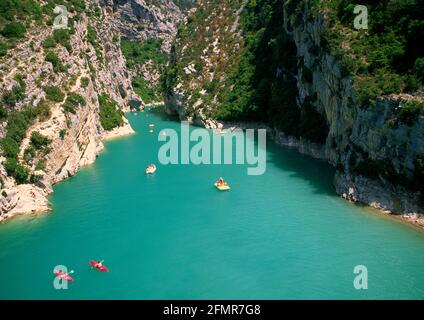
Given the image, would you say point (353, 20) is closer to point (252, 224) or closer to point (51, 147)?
point (252, 224)

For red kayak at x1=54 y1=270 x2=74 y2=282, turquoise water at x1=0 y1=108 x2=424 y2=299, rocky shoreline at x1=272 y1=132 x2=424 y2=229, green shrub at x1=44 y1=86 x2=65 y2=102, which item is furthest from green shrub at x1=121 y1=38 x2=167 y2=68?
red kayak at x1=54 y1=270 x2=74 y2=282

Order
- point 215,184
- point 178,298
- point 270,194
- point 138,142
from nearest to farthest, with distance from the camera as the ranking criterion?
point 178,298
point 270,194
point 215,184
point 138,142

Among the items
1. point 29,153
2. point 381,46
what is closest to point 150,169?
point 29,153

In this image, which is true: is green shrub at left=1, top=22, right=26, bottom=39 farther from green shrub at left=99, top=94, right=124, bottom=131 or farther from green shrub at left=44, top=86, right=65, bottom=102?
green shrub at left=99, top=94, right=124, bottom=131

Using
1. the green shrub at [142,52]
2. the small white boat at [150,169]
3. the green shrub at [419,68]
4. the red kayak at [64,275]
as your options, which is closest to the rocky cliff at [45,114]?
the small white boat at [150,169]

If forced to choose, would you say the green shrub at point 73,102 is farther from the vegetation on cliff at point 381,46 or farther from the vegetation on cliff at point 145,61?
the vegetation on cliff at point 145,61

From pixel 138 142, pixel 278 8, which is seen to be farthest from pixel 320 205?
pixel 278 8
